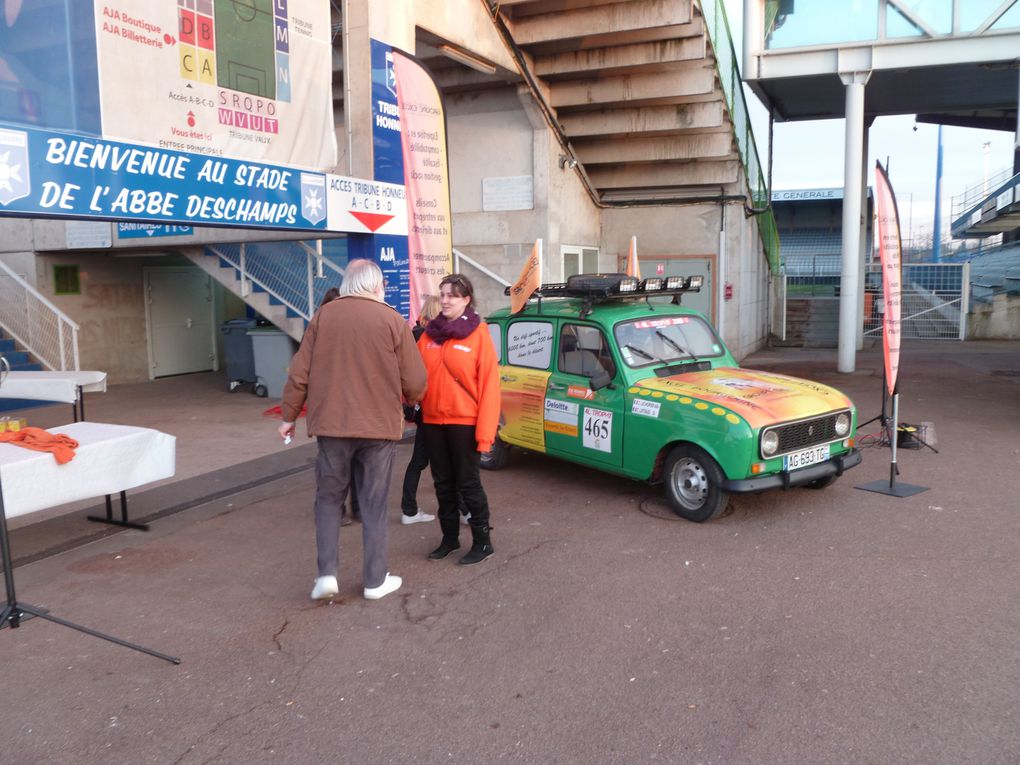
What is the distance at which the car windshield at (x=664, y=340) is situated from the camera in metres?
7.09

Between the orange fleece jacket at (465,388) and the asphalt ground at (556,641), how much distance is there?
3.22 feet

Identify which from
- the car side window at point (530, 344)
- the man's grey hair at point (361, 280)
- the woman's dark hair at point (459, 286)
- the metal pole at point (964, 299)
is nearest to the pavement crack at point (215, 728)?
the man's grey hair at point (361, 280)

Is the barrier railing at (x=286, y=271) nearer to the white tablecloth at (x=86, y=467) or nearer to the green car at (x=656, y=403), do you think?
the green car at (x=656, y=403)

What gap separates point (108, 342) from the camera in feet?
48.8

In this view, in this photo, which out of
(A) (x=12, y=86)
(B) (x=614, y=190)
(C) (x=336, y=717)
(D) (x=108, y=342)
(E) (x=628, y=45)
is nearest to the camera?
(C) (x=336, y=717)

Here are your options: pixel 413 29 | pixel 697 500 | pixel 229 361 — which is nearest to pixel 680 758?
pixel 697 500

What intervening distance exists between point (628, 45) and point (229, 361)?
8118 millimetres

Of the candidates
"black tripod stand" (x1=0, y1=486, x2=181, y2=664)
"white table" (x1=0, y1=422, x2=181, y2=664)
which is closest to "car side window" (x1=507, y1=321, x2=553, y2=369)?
"white table" (x1=0, y1=422, x2=181, y2=664)

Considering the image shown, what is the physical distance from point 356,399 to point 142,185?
3023mm

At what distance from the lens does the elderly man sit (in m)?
4.74

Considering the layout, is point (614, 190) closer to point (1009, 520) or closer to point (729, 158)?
point (729, 158)

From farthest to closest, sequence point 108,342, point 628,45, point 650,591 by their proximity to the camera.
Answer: point 108,342 → point 628,45 → point 650,591

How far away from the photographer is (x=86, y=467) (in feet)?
17.6

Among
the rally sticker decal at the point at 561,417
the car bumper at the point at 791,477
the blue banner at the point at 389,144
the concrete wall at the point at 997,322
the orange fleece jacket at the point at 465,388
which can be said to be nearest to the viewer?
the orange fleece jacket at the point at 465,388
